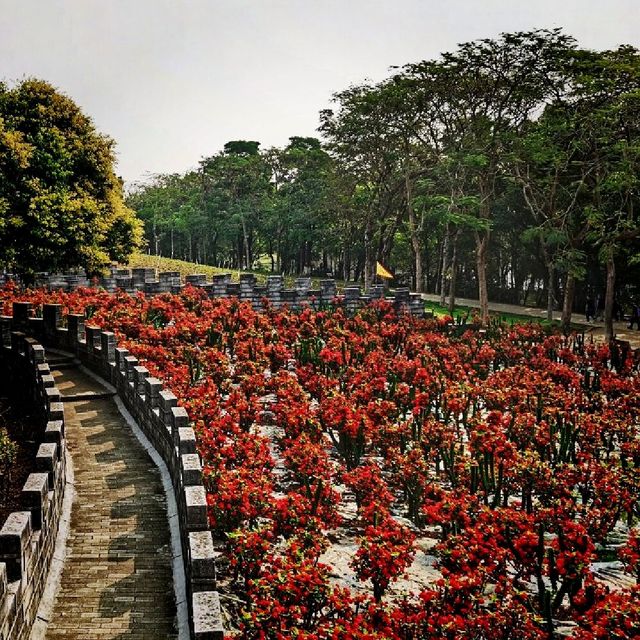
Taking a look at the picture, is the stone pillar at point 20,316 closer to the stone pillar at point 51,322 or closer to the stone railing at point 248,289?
the stone pillar at point 51,322

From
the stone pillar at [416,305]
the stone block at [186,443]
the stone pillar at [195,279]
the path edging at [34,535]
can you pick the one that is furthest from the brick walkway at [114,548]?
the stone pillar at [416,305]

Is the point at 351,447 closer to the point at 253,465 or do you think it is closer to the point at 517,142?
the point at 253,465

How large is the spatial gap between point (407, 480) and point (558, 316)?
109ft

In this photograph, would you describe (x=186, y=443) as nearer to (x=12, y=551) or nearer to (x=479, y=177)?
(x=12, y=551)

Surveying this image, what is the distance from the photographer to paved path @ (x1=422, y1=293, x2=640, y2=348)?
3318 cm

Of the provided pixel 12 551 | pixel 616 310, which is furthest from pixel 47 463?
pixel 616 310

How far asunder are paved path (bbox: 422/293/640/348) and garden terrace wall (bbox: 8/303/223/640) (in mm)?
22330

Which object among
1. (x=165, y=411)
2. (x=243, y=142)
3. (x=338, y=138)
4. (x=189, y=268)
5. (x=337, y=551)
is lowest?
(x=337, y=551)

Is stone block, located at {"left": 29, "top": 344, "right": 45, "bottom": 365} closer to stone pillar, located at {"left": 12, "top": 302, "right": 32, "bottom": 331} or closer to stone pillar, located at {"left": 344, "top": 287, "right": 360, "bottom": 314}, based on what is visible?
stone pillar, located at {"left": 12, "top": 302, "right": 32, "bottom": 331}

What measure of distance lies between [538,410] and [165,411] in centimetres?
838

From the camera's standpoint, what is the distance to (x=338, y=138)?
4084cm

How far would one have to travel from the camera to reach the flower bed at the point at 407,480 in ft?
25.2

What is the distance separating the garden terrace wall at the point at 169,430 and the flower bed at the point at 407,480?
601 mm

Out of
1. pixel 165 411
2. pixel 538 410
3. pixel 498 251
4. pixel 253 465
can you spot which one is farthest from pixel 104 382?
pixel 498 251
